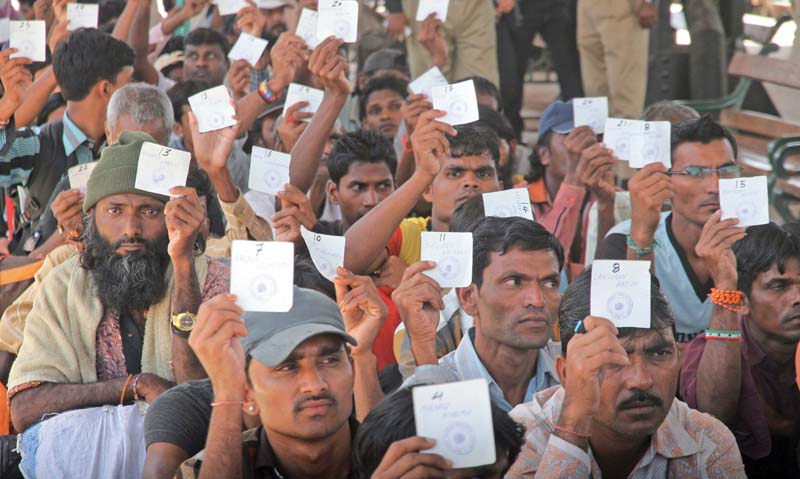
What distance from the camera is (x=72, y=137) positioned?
19.1ft

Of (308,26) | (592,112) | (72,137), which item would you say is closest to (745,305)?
(592,112)

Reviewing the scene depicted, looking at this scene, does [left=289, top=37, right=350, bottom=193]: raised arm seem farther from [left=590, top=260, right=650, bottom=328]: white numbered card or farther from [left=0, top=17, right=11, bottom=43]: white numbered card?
[left=0, top=17, right=11, bottom=43]: white numbered card

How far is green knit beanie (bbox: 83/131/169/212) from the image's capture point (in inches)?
169

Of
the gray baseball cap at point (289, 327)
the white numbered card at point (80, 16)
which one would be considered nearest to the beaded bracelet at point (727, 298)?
the gray baseball cap at point (289, 327)

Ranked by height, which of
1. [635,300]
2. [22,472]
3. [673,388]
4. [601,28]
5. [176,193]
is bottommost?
[22,472]

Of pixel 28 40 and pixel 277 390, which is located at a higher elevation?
pixel 28 40

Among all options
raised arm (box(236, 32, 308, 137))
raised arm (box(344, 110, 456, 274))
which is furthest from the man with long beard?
raised arm (box(236, 32, 308, 137))

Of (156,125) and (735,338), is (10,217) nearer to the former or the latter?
(156,125)

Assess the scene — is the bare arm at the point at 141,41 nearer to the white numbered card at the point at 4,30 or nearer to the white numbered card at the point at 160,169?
the white numbered card at the point at 4,30

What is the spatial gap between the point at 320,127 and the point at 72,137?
133 centimetres

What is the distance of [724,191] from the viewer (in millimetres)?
4273

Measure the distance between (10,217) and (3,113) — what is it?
912 mm

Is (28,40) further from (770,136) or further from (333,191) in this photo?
(770,136)

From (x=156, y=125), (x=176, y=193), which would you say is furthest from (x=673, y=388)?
(x=156, y=125)
